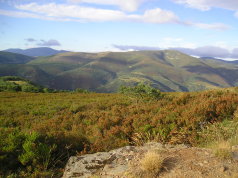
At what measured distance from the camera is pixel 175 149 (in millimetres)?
A: 5320

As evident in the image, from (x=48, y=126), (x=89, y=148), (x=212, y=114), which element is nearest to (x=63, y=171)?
(x=89, y=148)

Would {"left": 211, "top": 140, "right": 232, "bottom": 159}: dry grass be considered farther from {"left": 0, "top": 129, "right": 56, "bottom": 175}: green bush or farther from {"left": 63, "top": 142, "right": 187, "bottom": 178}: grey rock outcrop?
{"left": 0, "top": 129, "right": 56, "bottom": 175}: green bush

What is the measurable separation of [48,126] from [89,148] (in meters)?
4.10

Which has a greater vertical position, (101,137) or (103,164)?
(103,164)

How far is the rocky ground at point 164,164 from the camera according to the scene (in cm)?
417

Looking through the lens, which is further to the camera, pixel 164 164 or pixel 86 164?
pixel 86 164

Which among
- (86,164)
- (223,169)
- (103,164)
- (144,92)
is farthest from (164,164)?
(144,92)

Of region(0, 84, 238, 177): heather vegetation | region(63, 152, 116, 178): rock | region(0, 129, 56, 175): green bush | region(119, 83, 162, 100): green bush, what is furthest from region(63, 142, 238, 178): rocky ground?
region(119, 83, 162, 100): green bush

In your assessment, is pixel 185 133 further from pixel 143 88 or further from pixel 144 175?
pixel 143 88

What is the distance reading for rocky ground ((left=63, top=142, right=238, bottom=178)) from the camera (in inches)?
164

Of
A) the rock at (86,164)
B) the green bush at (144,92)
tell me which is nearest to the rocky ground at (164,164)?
the rock at (86,164)

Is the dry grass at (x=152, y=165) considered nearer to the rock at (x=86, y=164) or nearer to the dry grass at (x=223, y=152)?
the rock at (x=86, y=164)

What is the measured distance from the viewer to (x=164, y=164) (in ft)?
14.6

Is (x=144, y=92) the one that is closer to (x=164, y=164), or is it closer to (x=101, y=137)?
(x=101, y=137)
